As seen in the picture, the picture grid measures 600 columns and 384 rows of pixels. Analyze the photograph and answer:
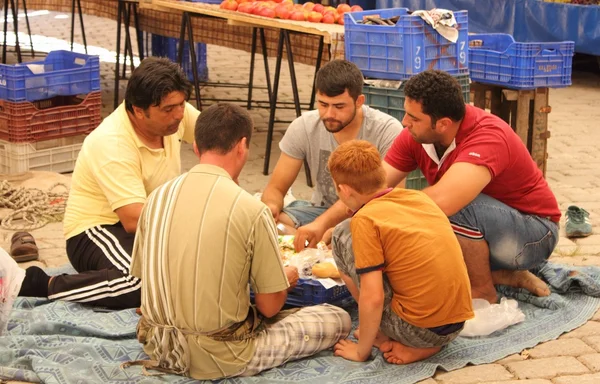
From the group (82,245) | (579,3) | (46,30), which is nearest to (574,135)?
(579,3)

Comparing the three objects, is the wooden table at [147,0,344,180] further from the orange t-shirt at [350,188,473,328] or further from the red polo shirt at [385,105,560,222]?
the orange t-shirt at [350,188,473,328]

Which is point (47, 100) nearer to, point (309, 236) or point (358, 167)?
point (309, 236)

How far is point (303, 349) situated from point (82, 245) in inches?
57.4

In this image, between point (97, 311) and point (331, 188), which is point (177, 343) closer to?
point (97, 311)

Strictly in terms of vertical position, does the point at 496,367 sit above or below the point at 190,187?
below

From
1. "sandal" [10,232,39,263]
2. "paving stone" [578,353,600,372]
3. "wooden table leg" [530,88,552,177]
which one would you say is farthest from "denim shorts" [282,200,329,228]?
"wooden table leg" [530,88,552,177]

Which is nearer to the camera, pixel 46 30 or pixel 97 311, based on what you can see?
pixel 97 311

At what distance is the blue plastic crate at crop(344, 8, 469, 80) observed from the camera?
6129 millimetres

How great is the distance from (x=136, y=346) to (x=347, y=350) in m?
1.00

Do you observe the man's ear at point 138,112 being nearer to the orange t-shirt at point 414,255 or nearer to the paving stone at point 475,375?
the orange t-shirt at point 414,255

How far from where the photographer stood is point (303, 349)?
4.13 m

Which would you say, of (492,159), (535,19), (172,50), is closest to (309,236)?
(492,159)

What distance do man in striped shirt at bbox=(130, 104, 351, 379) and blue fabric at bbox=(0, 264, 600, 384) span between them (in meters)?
0.15

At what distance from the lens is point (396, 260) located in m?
3.94
